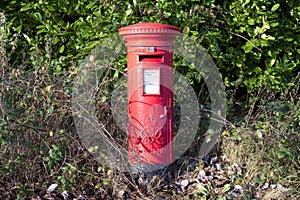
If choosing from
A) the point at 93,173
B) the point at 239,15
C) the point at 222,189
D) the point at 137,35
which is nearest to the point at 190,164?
the point at 222,189

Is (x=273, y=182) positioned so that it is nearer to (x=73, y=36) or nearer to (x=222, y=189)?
(x=222, y=189)

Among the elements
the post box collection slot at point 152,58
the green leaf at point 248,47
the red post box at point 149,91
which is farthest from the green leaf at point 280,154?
the green leaf at point 248,47

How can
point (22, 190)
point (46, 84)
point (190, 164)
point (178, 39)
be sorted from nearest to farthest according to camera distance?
1. point (22, 190)
2. point (46, 84)
3. point (190, 164)
4. point (178, 39)

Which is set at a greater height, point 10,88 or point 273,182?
A: point 10,88

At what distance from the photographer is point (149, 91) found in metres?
4.32

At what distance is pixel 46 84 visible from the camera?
14.7ft

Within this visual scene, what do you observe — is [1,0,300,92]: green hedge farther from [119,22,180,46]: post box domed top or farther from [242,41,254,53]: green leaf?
[119,22,180,46]: post box domed top

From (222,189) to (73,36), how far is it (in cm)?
235

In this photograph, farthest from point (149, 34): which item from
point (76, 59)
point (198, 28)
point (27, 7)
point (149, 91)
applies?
point (27, 7)

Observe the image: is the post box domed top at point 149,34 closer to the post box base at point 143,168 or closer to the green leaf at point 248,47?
the post box base at point 143,168

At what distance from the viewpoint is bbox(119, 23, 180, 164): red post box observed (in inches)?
165

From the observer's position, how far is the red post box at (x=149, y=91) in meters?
4.19

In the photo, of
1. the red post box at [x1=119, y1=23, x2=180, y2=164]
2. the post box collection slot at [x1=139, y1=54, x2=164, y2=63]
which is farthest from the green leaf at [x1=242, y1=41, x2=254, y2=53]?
the post box collection slot at [x1=139, y1=54, x2=164, y2=63]

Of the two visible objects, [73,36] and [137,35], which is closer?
[137,35]
